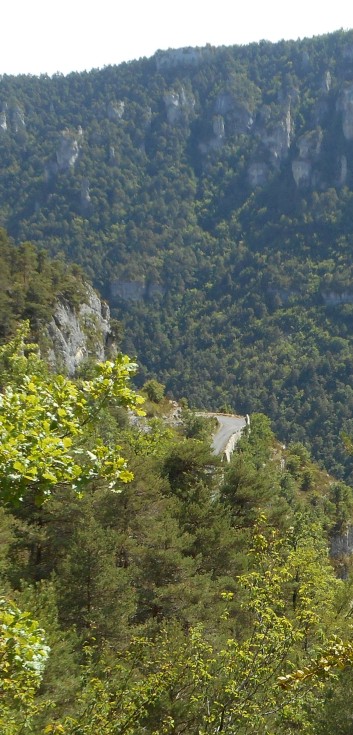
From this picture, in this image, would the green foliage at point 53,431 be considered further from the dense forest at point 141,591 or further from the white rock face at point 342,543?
the white rock face at point 342,543

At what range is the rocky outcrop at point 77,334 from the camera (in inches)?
1953

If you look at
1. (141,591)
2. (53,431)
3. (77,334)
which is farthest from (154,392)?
(53,431)

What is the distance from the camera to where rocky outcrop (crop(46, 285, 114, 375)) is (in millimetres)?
49619

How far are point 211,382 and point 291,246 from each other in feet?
207

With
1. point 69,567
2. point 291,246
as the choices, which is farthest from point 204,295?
point 69,567

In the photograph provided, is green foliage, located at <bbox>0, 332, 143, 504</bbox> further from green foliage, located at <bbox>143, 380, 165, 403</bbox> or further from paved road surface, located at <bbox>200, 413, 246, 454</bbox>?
green foliage, located at <bbox>143, 380, 165, 403</bbox>

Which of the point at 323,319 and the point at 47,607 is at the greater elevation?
the point at 47,607

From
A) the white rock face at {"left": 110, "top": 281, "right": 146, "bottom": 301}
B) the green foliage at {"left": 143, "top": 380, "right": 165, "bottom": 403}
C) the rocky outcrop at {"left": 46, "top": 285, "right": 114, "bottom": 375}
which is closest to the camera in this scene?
the rocky outcrop at {"left": 46, "top": 285, "right": 114, "bottom": 375}

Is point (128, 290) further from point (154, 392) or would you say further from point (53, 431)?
point (53, 431)

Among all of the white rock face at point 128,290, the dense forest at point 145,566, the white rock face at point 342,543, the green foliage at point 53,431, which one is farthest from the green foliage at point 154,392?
the white rock face at point 128,290

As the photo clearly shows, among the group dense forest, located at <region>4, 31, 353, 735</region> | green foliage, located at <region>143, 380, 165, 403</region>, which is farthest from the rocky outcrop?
green foliage, located at <region>143, 380, 165, 403</region>

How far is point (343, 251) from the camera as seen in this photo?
179m

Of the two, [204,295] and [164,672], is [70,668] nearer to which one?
[164,672]

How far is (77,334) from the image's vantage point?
55.6 metres
